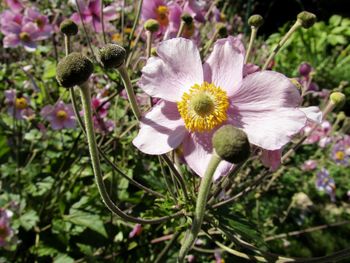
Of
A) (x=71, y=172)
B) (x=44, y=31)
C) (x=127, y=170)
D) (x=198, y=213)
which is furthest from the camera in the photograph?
(x=44, y=31)

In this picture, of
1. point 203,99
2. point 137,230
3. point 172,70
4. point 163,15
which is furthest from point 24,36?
point 203,99

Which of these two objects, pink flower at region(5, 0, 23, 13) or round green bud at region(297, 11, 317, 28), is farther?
pink flower at region(5, 0, 23, 13)

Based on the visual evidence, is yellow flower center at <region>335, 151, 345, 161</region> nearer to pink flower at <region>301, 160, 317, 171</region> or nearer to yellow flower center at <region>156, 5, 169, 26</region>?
pink flower at <region>301, 160, 317, 171</region>

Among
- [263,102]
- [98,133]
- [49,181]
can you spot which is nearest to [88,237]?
[49,181]

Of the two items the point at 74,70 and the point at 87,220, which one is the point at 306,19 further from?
the point at 87,220

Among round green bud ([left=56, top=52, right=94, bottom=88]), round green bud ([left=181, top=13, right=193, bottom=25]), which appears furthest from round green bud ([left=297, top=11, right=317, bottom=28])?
round green bud ([left=56, top=52, right=94, bottom=88])

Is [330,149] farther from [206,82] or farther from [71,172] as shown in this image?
[206,82]

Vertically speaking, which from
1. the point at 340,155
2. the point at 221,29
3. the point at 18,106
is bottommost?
the point at 340,155
